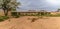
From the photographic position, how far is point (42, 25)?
29.7m

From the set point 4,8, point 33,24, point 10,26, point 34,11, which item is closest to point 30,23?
point 33,24

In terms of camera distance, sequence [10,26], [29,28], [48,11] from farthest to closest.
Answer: [48,11] → [10,26] → [29,28]

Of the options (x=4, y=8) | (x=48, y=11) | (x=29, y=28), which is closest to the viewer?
(x=29, y=28)

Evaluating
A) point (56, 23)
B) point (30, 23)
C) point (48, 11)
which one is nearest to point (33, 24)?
point (30, 23)

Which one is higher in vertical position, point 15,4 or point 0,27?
point 15,4

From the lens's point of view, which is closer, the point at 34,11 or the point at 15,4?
the point at 34,11

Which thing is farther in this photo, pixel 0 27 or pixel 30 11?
pixel 30 11

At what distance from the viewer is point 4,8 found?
51.5 metres

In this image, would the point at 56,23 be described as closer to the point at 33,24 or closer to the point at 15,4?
the point at 33,24

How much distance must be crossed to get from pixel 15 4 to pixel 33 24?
2268 cm

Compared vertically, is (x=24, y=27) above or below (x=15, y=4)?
below

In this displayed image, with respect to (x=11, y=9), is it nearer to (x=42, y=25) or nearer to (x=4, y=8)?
(x=4, y=8)

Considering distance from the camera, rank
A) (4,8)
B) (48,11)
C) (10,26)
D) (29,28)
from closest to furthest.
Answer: (29,28)
(10,26)
(48,11)
(4,8)

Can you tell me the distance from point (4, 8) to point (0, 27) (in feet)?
68.9
